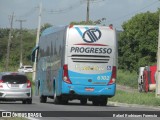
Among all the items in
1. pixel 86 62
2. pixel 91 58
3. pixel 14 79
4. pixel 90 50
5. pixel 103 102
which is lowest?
pixel 103 102

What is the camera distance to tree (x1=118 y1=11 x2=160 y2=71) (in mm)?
86375

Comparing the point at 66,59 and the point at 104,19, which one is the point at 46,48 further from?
the point at 104,19

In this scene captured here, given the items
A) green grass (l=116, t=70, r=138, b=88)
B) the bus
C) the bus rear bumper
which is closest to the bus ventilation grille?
the bus

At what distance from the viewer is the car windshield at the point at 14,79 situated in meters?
33.2

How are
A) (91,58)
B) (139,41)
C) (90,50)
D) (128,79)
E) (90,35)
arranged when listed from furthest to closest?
(139,41)
(128,79)
(91,58)
(90,50)
(90,35)

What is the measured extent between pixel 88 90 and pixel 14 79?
13.6 ft

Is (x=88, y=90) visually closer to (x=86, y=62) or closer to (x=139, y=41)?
(x=86, y=62)

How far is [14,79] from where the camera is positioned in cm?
3325

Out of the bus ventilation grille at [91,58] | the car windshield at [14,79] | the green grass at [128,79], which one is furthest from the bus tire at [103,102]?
the green grass at [128,79]

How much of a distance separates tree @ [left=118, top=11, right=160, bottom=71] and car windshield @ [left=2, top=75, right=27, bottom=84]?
52488 mm

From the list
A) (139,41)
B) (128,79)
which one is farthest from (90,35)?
(139,41)

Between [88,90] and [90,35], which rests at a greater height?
[90,35]

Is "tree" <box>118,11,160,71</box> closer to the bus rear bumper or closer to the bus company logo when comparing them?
the bus rear bumper

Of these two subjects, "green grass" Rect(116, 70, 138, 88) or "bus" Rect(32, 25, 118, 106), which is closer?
"bus" Rect(32, 25, 118, 106)
